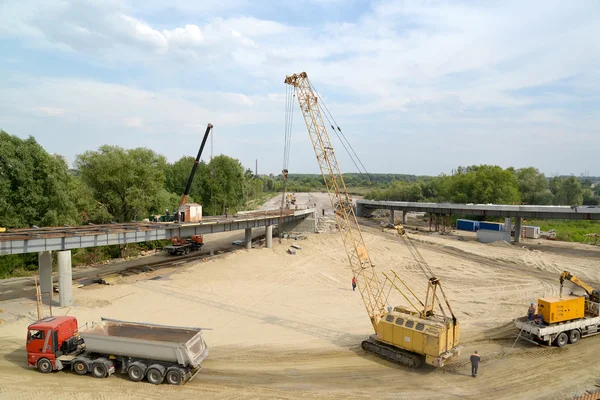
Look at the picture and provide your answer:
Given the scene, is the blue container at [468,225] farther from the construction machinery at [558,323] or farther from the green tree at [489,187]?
the construction machinery at [558,323]

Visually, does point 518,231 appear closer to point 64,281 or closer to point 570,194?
point 570,194

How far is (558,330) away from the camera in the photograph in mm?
20891

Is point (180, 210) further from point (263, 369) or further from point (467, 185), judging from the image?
point (467, 185)

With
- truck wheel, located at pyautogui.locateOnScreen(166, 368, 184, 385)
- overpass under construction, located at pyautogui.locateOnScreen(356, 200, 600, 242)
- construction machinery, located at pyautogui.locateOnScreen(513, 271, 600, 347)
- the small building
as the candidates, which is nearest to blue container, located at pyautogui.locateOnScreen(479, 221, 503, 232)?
overpass under construction, located at pyautogui.locateOnScreen(356, 200, 600, 242)

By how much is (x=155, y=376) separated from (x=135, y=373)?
0.97 meters

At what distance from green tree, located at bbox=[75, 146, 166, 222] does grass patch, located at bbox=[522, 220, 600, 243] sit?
69.9 meters

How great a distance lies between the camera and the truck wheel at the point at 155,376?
643 inches

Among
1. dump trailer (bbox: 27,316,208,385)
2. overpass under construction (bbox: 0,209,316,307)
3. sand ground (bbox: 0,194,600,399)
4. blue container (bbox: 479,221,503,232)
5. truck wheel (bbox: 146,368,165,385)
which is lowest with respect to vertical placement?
sand ground (bbox: 0,194,600,399)

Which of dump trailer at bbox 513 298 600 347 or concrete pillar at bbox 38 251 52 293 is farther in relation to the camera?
concrete pillar at bbox 38 251 52 293

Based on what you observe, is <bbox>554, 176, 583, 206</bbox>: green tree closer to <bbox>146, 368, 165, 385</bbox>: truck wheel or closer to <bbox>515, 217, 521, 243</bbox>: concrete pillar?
<bbox>515, 217, 521, 243</bbox>: concrete pillar

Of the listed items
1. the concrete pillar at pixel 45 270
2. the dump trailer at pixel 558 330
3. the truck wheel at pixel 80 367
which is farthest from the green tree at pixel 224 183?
the dump trailer at pixel 558 330

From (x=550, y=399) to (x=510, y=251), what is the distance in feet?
130

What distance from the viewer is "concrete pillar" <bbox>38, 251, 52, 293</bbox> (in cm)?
2814

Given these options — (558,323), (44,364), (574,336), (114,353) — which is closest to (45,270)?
(44,364)
